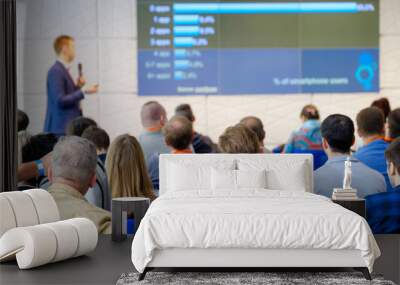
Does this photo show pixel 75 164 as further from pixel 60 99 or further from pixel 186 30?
pixel 186 30

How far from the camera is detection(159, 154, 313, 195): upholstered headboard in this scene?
666 cm

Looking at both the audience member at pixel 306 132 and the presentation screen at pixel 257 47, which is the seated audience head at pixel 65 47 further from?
the audience member at pixel 306 132

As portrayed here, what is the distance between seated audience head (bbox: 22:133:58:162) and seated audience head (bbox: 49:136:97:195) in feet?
9.91

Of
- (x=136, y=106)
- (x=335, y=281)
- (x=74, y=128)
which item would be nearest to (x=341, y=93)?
(x=136, y=106)

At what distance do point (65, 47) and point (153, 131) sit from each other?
1.93m

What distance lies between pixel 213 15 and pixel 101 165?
10.9ft

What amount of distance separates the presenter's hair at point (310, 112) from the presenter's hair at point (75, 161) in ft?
12.3

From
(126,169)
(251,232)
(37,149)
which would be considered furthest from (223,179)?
(37,149)

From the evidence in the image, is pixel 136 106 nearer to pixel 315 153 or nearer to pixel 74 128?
pixel 74 128

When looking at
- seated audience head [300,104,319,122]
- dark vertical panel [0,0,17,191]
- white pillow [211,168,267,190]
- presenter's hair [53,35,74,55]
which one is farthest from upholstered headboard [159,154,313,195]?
presenter's hair [53,35,74,55]

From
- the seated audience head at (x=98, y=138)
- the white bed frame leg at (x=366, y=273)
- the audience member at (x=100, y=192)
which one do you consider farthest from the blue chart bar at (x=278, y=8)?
the white bed frame leg at (x=366, y=273)

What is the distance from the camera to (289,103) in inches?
372

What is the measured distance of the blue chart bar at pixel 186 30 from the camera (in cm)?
943

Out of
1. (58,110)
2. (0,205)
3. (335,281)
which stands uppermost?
(58,110)
